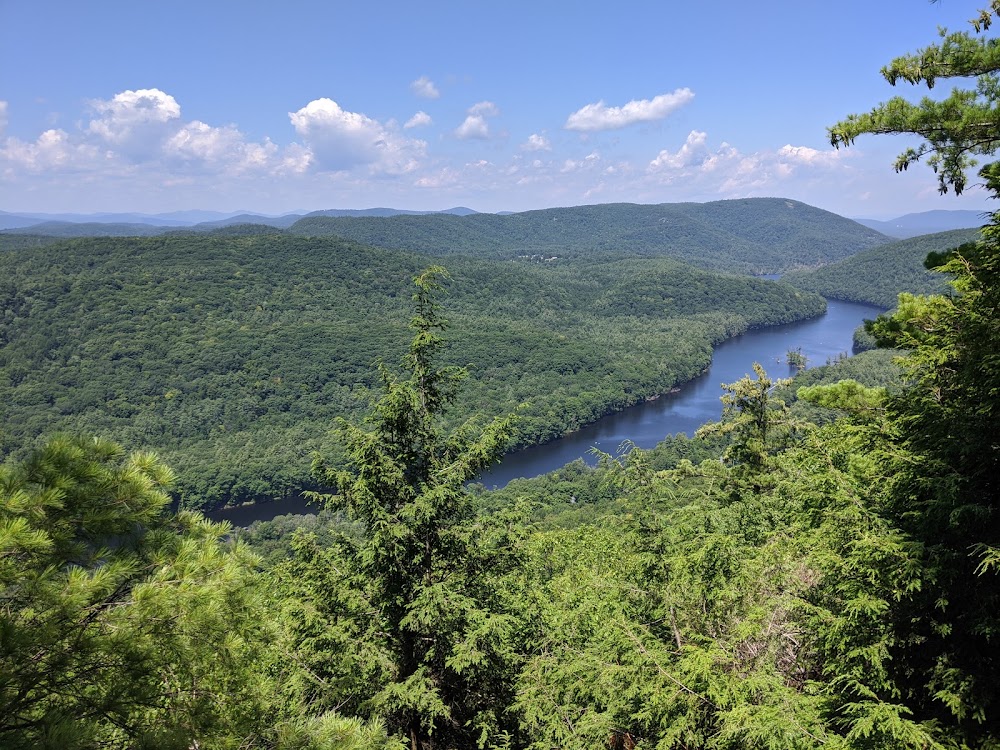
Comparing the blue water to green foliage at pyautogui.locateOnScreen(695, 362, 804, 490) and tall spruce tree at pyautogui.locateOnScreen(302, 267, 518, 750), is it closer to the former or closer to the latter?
green foliage at pyautogui.locateOnScreen(695, 362, 804, 490)

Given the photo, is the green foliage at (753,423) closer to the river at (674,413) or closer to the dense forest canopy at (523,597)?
the dense forest canopy at (523,597)

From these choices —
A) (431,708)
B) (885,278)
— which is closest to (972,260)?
(431,708)

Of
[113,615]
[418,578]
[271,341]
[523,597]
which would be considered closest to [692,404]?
[271,341]

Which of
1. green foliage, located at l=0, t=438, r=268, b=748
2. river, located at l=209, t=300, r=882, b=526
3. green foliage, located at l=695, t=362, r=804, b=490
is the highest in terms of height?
green foliage, located at l=0, t=438, r=268, b=748

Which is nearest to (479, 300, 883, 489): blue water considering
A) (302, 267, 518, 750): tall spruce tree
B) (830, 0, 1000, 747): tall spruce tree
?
(302, 267, 518, 750): tall spruce tree

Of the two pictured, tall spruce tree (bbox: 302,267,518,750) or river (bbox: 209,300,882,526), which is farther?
river (bbox: 209,300,882,526)

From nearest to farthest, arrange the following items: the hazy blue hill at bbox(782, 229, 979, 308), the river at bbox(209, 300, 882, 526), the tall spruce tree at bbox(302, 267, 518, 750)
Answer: the tall spruce tree at bbox(302, 267, 518, 750) < the river at bbox(209, 300, 882, 526) < the hazy blue hill at bbox(782, 229, 979, 308)

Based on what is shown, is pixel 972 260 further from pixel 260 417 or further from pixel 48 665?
pixel 260 417

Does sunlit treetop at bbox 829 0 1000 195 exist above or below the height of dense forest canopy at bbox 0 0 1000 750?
above
